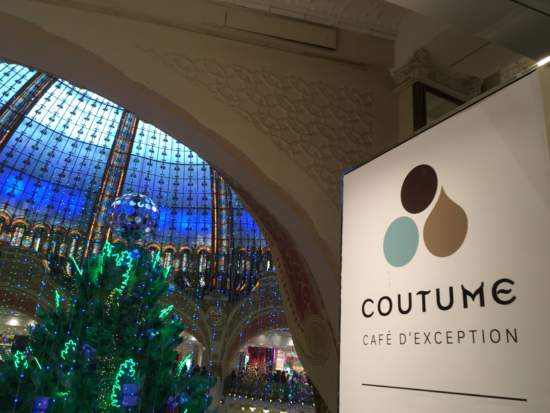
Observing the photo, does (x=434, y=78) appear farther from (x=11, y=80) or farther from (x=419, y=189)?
(x=11, y=80)

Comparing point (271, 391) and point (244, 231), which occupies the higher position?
point (244, 231)

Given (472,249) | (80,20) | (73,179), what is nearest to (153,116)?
(80,20)

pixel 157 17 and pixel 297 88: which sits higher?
pixel 157 17

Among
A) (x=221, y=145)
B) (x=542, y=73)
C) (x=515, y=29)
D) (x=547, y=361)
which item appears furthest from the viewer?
(x=221, y=145)

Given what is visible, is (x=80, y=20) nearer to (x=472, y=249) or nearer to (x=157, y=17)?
(x=157, y=17)

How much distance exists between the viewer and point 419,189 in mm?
1126

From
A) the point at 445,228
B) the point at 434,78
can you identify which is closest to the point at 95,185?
the point at 434,78

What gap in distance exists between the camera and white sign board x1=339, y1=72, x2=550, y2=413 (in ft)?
2.71

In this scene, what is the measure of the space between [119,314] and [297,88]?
8.32 feet

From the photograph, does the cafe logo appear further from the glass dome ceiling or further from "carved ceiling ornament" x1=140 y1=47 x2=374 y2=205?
the glass dome ceiling

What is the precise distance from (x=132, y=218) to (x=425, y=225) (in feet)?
11.2

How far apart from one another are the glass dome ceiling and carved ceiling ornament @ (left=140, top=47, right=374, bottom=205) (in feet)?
29.4

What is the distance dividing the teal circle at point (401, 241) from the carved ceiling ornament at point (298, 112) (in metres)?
1.99

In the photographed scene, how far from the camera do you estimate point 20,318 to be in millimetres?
12812
